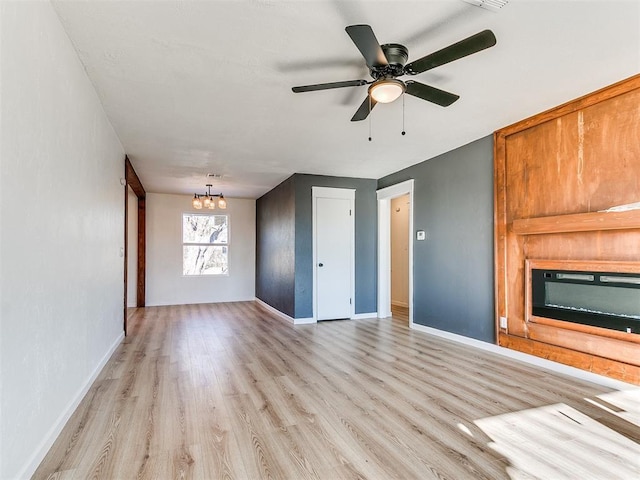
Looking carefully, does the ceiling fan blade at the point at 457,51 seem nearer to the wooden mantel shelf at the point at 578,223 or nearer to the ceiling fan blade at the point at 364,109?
the ceiling fan blade at the point at 364,109

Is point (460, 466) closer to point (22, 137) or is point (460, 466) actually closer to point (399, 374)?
point (399, 374)

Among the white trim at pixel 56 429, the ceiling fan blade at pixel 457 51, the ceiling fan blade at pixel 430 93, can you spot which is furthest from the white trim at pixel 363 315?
the ceiling fan blade at pixel 457 51

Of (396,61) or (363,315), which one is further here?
(363,315)

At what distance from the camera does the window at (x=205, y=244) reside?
7.93 metres

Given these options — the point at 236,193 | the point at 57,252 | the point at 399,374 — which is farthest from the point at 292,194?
the point at 57,252

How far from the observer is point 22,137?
62.5 inches

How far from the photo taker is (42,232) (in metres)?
1.83

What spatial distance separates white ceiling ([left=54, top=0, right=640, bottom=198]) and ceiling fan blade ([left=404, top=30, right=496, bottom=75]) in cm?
22

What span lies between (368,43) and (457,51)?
50 centimetres

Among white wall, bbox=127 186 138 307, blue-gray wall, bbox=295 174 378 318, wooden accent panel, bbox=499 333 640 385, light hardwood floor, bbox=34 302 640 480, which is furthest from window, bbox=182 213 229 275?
wooden accent panel, bbox=499 333 640 385

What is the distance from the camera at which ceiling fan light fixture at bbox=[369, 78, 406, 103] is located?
2107 millimetres

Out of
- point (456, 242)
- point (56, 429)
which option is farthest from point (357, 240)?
point (56, 429)

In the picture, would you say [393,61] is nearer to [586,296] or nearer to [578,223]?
[578,223]

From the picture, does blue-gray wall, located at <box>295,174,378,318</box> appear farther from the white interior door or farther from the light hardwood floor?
the light hardwood floor
